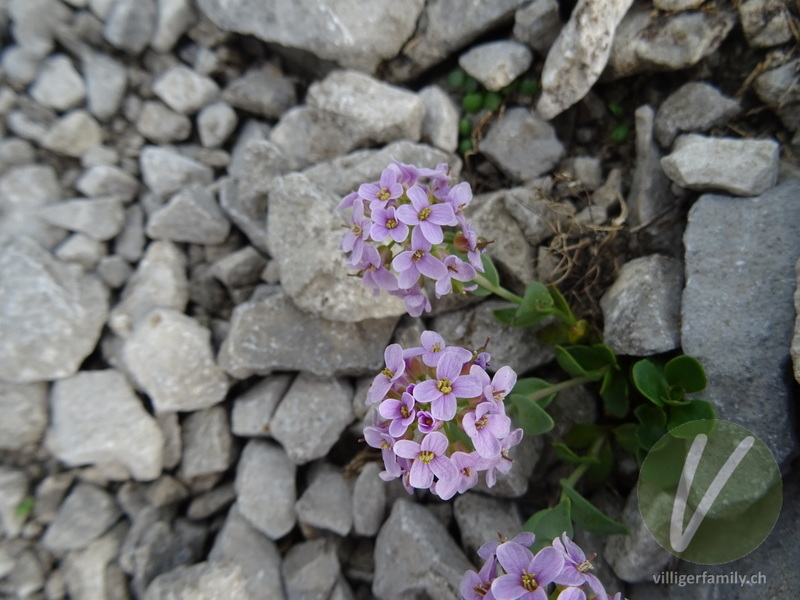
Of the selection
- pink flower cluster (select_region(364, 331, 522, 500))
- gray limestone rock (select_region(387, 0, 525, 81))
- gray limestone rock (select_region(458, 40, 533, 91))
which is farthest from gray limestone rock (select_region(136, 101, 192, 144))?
pink flower cluster (select_region(364, 331, 522, 500))

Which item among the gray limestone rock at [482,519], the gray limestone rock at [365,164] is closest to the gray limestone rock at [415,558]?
the gray limestone rock at [482,519]

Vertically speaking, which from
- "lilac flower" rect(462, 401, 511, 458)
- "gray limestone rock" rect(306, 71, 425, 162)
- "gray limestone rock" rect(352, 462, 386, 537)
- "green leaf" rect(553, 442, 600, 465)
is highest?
"gray limestone rock" rect(306, 71, 425, 162)

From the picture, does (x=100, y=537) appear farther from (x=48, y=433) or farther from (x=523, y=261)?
(x=523, y=261)

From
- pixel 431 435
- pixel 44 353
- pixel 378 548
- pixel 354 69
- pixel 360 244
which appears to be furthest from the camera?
pixel 354 69

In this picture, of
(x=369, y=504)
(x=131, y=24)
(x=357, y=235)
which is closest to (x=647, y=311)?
(x=357, y=235)

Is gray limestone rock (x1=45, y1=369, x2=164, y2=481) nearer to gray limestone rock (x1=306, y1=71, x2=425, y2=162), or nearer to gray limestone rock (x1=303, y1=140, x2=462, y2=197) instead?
gray limestone rock (x1=303, y1=140, x2=462, y2=197)

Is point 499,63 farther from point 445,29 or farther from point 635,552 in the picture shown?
point 635,552

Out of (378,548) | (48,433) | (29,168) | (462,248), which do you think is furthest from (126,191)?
(378,548)
